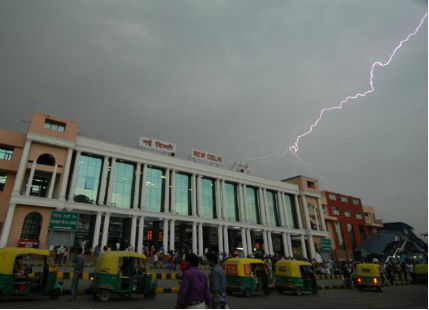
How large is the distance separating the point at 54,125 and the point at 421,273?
41.1 metres

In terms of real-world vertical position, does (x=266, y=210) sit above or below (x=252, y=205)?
below

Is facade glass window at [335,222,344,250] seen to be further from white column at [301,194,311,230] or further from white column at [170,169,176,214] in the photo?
white column at [170,169,176,214]

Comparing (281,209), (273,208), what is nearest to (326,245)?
(281,209)

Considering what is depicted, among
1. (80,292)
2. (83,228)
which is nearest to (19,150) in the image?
(83,228)

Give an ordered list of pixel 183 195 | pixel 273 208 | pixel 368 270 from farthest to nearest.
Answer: pixel 273 208, pixel 183 195, pixel 368 270

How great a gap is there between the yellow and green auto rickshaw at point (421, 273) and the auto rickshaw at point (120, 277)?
24780 millimetres

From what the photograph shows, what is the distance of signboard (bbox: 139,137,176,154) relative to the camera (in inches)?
1624

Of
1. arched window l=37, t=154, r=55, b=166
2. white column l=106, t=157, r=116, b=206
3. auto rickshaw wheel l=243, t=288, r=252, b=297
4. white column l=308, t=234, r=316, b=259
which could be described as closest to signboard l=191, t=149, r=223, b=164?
white column l=106, t=157, r=116, b=206

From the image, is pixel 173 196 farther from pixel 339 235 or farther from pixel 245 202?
pixel 339 235

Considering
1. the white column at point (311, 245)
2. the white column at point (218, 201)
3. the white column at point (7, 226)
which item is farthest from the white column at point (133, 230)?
the white column at point (311, 245)

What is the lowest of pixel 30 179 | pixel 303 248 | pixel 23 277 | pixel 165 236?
pixel 23 277

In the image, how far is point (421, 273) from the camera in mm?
25078

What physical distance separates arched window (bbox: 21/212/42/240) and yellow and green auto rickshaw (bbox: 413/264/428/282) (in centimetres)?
3698

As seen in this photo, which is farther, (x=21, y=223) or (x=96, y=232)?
(x=96, y=232)
